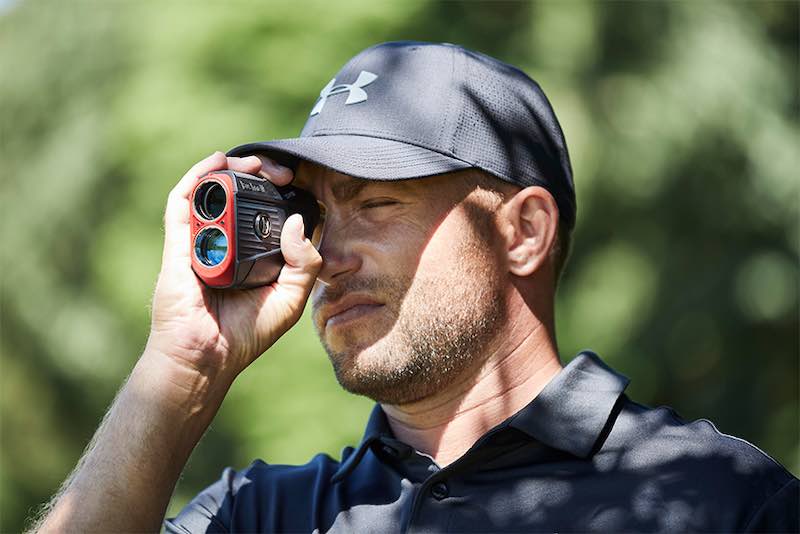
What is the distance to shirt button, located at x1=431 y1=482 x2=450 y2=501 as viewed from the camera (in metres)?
2.50

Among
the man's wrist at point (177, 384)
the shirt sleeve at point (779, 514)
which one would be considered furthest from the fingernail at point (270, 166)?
the shirt sleeve at point (779, 514)

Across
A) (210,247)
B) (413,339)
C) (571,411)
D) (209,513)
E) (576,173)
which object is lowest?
(576,173)

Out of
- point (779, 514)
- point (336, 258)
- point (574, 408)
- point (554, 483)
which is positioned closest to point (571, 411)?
point (574, 408)

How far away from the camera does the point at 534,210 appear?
296cm

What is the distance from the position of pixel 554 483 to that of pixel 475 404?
395 mm

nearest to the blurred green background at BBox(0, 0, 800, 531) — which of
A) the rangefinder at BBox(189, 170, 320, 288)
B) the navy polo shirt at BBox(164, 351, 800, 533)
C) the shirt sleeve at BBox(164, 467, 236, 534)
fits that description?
the shirt sleeve at BBox(164, 467, 236, 534)

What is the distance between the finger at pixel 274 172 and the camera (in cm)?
268

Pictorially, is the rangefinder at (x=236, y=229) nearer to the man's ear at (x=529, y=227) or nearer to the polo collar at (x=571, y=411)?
the polo collar at (x=571, y=411)

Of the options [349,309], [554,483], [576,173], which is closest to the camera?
[554,483]

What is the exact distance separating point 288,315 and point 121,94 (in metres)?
5.83

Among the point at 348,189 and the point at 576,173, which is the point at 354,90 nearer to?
the point at 348,189

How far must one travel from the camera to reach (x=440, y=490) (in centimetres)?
251

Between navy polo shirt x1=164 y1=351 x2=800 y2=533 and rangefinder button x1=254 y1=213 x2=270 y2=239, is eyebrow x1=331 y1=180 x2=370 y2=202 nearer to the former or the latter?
rangefinder button x1=254 y1=213 x2=270 y2=239

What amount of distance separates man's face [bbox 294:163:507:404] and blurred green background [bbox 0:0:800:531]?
453cm
